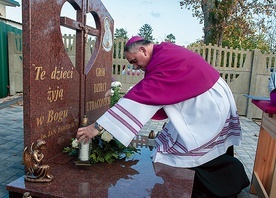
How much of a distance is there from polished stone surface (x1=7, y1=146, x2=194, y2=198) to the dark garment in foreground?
0.88 feet

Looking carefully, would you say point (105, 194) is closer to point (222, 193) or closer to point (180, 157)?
point (180, 157)

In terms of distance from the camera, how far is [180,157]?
2162mm

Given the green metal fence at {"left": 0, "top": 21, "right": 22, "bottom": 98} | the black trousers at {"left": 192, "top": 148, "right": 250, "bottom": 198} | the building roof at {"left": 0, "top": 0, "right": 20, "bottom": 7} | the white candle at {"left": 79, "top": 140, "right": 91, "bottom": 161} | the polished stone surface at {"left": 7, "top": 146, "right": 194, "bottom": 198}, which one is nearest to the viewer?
the polished stone surface at {"left": 7, "top": 146, "right": 194, "bottom": 198}

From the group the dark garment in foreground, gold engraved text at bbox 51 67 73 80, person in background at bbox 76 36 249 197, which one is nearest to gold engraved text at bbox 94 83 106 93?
gold engraved text at bbox 51 67 73 80

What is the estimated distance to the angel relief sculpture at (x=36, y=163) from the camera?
1649 millimetres

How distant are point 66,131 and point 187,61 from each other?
127 centimetres

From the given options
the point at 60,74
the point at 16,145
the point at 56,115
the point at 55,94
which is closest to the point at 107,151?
the point at 56,115

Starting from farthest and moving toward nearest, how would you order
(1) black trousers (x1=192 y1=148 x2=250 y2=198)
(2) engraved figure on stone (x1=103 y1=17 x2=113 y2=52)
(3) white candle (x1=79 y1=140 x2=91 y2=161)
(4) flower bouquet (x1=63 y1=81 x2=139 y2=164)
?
1. (2) engraved figure on stone (x1=103 y1=17 x2=113 y2=52)
2. (1) black trousers (x1=192 y1=148 x2=250 y2=198)
3. (4) flower bouquet (x1=63 y1=81 x2=139 y2=164)
4. (3) white candle (x1=79 y1=140 x2=91 y2=161)

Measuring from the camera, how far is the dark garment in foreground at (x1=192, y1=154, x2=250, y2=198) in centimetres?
229

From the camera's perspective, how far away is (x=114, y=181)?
1.82m

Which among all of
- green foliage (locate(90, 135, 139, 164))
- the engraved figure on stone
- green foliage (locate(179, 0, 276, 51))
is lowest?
green foliage (locate(90, 135, 139, 164))

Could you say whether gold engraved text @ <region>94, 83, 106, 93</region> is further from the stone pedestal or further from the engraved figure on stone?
the stone pedestal

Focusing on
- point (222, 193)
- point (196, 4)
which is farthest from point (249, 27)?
point (222, 193)

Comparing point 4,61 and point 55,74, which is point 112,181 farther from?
point 4,61
